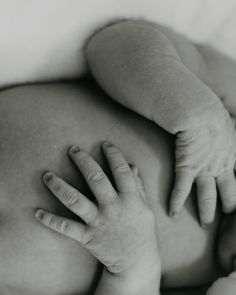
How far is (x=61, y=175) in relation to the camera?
2.05 feet

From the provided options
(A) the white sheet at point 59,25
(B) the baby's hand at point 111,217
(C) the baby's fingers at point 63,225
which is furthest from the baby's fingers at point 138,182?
(A) the white sheet at point 59,25

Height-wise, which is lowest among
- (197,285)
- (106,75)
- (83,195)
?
(197,285)

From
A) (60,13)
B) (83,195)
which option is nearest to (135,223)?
(83,195)

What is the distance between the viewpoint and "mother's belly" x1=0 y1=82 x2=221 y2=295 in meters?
0.61

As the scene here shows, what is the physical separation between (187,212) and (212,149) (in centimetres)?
11

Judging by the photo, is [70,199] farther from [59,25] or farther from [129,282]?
[59,25]

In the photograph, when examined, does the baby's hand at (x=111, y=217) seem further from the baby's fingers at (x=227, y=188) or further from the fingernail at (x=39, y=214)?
the baby's fingers at (x=227, y=188)

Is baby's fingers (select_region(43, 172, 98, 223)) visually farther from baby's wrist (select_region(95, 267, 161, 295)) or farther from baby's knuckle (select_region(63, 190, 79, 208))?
baby's wrist (select_region(95, 267, 161, 295))

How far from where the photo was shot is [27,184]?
24.1 inches

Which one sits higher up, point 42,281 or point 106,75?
point 106,75

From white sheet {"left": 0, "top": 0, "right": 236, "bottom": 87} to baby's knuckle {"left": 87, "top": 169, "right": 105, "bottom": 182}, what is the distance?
212 mm

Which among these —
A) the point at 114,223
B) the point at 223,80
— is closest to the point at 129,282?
the point at 114,223

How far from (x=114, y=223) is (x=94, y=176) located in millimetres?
70

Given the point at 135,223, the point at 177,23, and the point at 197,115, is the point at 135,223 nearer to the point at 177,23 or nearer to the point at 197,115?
the point at 197,115
